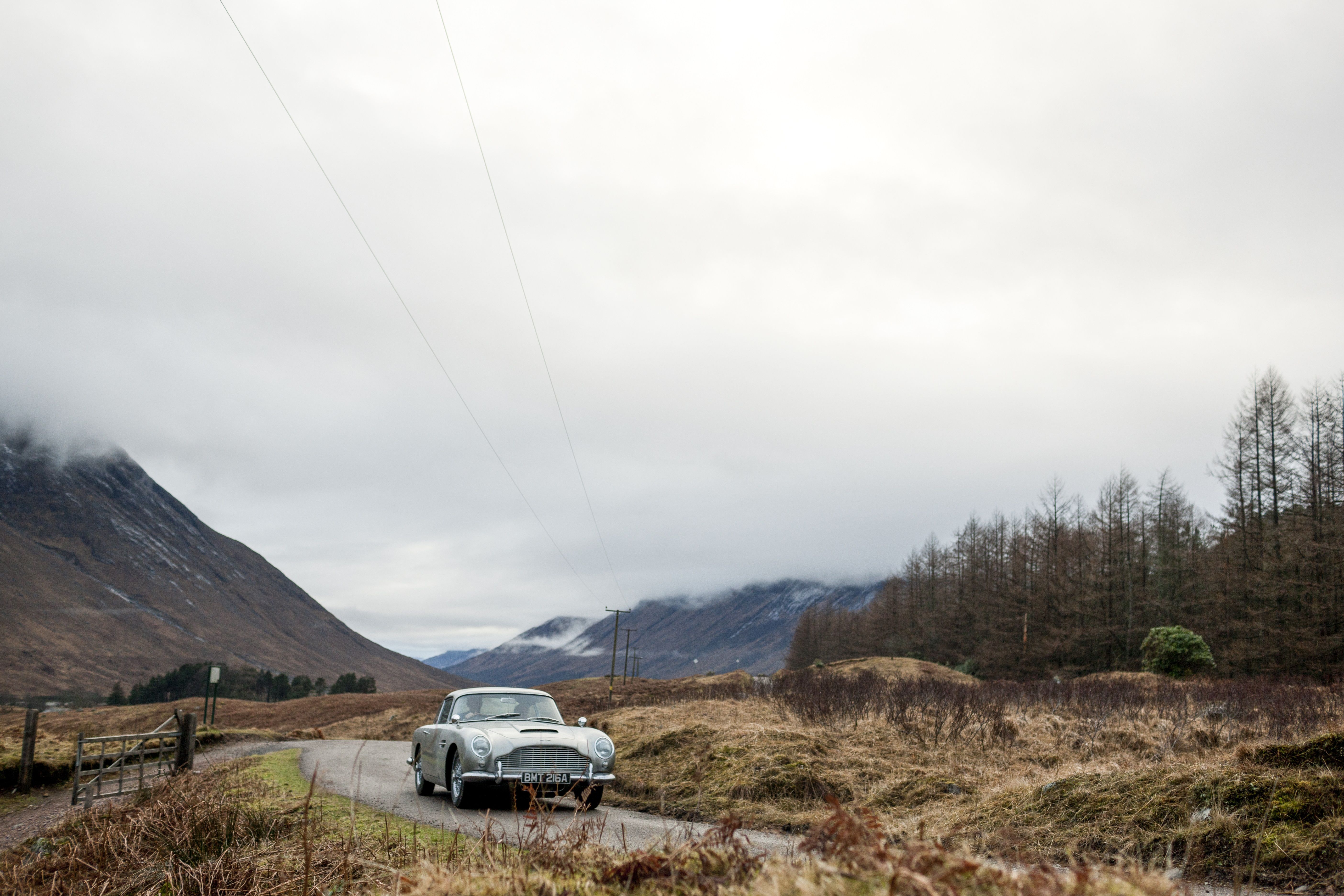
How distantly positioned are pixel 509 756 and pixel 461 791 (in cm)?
78

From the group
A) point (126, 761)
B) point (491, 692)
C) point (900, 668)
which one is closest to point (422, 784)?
point (491, 692)

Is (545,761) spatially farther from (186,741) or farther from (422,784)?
(186,741)

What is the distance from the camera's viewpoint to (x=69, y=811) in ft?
37.9

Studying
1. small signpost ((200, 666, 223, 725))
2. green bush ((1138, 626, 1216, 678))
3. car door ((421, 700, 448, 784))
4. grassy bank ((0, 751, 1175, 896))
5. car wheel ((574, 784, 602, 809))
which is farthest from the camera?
small signpost ((200, 666, 223, 725))

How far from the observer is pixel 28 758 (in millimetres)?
20375

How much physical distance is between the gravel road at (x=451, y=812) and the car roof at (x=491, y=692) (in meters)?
1.36

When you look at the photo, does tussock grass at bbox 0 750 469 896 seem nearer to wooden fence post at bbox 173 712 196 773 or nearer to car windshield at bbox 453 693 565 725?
car windshield at bbox 453 693 565 725

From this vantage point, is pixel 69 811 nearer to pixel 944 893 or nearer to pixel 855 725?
pixel 855 725

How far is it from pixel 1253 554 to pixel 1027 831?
47.8 meters

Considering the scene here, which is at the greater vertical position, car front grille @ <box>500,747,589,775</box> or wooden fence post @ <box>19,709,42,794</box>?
car front grille @ <box>500,747,589,775</box>

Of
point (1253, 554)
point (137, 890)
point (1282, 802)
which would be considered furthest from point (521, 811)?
point (1253, 554)

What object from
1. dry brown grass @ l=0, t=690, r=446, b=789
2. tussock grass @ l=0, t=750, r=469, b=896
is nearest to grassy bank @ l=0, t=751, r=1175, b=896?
tussock grass @ l=0, t=750, r=469, b=896

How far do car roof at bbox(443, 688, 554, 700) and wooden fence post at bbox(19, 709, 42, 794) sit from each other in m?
13.7

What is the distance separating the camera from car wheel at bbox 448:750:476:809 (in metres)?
10.7
